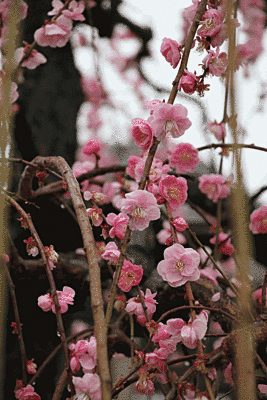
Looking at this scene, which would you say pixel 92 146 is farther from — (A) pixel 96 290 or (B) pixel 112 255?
(A) pixel 96 290

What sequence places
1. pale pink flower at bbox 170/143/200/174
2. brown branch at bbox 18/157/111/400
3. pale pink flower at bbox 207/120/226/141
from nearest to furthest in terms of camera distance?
1. brown branch at bbox 18/157/111/400
2. pale pink flower at bbox 170/143/200/174
3. pale pink flower at bbox 207/120/226/141

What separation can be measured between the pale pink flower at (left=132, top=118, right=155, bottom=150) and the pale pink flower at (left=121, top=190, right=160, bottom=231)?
4.1 inches

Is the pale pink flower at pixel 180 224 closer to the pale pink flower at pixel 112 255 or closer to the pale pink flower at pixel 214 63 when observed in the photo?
the pale pink flower at pixel 112 255

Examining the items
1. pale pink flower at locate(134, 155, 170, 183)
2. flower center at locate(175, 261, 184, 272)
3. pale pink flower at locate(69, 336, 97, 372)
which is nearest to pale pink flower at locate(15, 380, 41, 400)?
pale pink flower at locate(69, 336, 97, 372)

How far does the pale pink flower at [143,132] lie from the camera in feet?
1.83

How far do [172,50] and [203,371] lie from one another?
512 millimetres

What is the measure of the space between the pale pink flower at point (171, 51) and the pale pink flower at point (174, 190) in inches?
7.8

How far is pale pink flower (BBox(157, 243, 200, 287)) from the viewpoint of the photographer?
0.55 meters

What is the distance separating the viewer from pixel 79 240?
1386 millimetres

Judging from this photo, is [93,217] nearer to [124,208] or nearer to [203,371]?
[124,208]

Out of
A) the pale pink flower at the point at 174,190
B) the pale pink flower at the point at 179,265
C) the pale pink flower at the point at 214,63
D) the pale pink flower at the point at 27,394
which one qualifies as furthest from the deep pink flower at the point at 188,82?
the pale pink flower at the point at 27,394

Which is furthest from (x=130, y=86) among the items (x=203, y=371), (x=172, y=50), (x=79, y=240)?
(x=203, y=371)

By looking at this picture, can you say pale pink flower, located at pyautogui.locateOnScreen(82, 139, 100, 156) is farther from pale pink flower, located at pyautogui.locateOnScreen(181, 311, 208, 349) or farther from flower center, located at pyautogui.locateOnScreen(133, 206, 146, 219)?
pale pink flower, located at pyautogui.locateOnScreen(181, 311, 208, 349)

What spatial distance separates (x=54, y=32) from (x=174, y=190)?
0.57 m
